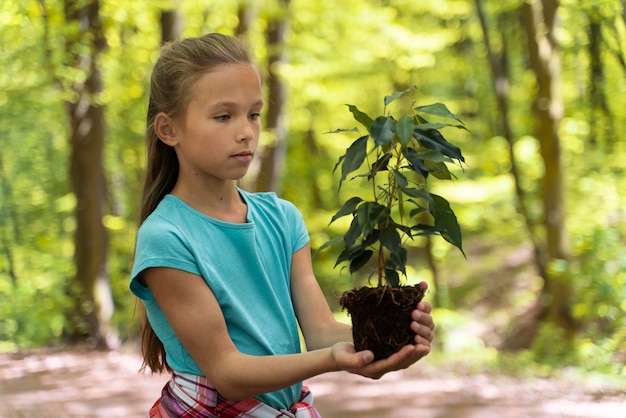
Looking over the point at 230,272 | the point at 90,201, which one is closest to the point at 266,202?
the point at 230,272

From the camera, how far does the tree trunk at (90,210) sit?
9516mm

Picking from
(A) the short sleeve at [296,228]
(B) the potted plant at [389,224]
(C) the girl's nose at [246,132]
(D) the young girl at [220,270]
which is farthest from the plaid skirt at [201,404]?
(C) the girl's nose at [246,132]

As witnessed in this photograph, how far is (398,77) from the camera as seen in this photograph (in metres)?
13.7

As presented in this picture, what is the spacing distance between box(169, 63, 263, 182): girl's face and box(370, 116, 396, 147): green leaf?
0.30 meters

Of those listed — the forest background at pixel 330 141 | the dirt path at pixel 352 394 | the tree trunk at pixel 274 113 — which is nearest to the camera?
the dirt path at pixel 352 394

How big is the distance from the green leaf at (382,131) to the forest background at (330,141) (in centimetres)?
534

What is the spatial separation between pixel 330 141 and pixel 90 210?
22.2ft

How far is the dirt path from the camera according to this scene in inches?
273

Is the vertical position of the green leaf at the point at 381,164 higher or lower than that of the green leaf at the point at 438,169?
higher

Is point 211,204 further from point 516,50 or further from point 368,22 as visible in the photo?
point 516,50

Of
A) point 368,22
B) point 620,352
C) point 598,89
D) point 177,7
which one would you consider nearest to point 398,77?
point 368,22

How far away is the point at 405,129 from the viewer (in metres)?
1.74

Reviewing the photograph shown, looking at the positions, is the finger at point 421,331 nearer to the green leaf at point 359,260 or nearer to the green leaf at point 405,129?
the green leaf at point 359,260

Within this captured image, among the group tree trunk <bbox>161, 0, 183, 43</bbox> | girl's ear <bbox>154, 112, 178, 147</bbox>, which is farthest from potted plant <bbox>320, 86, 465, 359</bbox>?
tree trunk <bbox>161, 0, 183, 43</bbox>
